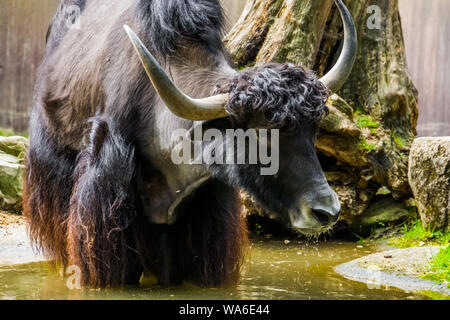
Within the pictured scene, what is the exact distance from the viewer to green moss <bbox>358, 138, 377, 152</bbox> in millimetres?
6664

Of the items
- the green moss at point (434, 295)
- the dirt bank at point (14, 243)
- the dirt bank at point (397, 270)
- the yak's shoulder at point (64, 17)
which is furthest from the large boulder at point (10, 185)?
the green moss at point (434, 295)

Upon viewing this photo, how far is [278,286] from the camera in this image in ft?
15.8

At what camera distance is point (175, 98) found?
155 inches

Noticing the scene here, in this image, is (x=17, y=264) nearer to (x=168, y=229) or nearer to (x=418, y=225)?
(x=168, y=229)

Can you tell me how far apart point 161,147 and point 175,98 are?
0.58 metres

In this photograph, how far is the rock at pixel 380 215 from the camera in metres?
6.98

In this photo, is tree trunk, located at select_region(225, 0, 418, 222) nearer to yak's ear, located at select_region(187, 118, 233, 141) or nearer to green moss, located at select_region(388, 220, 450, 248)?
green moss, located at select_region(388, 220, 450, 248)

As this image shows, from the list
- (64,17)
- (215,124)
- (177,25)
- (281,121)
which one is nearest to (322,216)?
(281,121)

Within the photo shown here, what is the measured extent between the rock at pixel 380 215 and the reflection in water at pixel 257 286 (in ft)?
3.53

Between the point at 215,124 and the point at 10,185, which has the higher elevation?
the point at 215,124

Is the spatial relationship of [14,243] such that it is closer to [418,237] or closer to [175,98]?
[175,98]

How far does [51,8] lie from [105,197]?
25.7 ft

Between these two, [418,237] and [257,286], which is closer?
[257,286]

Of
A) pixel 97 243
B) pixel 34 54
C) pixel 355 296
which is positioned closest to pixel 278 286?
pixel 355 296
